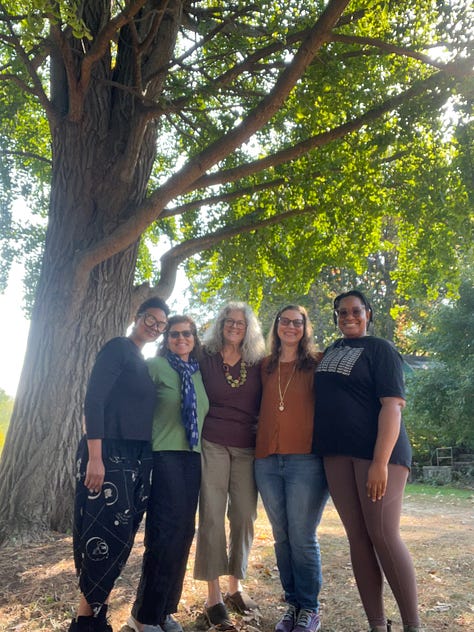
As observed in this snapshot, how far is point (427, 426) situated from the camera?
18.2 metres

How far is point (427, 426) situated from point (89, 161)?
14583 mm

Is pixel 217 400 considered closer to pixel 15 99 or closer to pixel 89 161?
pixel 89 161

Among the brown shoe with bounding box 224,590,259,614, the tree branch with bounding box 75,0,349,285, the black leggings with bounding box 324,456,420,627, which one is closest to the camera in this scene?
the black leggings with bounding box 324,456,420,627

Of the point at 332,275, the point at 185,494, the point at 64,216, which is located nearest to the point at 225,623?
the point at 185,494

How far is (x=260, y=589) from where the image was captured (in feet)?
16.4

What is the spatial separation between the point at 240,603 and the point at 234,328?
6.71ft

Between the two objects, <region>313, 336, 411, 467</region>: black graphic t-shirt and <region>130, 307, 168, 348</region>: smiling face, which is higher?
<region>130, 307, 168, 348</region>: smiling face

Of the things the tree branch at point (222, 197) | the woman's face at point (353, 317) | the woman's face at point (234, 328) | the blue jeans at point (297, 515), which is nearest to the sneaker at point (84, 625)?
the blue jeans at point (297, 515)

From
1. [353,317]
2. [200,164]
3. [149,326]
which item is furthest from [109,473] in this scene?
[200,164]

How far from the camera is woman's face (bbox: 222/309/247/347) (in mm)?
4391

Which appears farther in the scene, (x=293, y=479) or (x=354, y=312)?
(x=354, y=312)

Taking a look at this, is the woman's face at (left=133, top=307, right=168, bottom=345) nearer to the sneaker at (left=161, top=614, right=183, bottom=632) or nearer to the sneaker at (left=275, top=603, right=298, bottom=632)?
the sneaker at (left=161, top=614, right=183, bottom=632)

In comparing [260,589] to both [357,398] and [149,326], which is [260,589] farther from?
[149,326]

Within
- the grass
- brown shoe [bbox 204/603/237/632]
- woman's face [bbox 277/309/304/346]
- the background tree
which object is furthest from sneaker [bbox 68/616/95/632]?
the background tree
